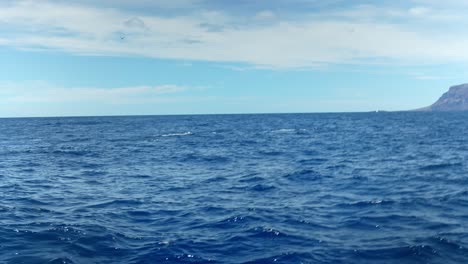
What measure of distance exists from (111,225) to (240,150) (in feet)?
106

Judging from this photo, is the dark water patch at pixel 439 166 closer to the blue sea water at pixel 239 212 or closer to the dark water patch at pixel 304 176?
the blue sea water at pixel 239 212

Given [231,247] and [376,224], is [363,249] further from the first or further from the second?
[231,247]

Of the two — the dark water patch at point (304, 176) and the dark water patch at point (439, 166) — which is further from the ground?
the dark water patch at point (439, 166)

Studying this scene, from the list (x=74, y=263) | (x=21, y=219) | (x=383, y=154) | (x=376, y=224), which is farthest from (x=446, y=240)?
(x=383, y=154)

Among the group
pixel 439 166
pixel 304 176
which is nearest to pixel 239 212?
pixel 304 176

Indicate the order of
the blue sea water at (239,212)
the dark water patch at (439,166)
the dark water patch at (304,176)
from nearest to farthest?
the blue sea water at (239,212)
the dark water patch at (304,176)
the dark water patch at (439,166)

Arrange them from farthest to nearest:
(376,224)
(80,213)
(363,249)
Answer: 1. (80,213)
2. (376,224)
3. (363,249)

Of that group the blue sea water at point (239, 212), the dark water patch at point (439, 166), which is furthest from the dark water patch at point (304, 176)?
the dark water patch at point (439, 166)

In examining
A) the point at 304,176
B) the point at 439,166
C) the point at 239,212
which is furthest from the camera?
the point at 439,166

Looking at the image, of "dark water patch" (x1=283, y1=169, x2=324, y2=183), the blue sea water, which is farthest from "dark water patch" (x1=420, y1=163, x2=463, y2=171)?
"dark water patch" (x1=283, y1=169, x2=324, y2=183)

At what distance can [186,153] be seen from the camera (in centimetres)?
4716

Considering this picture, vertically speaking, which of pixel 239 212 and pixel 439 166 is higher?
pixel 439 166

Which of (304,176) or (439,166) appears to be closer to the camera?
(304,176)

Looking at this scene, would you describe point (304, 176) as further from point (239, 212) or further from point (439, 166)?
point (439, 166)
